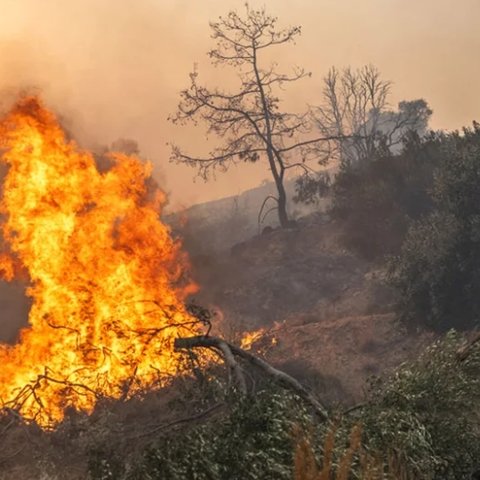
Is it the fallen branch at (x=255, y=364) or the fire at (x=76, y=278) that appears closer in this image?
the fallen branch at (x=255, y=364)

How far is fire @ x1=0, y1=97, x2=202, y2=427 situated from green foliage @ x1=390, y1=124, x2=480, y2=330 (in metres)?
9.05

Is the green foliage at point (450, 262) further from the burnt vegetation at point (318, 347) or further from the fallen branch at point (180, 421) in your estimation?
the fallen branch at point (180, 421)

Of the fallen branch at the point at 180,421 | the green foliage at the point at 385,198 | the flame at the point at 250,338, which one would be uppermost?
the green foliage at the point at 385,198

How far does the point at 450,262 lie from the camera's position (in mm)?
19938

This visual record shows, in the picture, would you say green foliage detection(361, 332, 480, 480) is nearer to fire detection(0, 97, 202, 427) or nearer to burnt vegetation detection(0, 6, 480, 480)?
burnt vegetation detection(0, 6, 480, 480)

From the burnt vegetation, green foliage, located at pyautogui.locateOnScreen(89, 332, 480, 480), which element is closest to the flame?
the burnt vegetation

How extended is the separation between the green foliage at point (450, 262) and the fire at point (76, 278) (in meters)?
9.05

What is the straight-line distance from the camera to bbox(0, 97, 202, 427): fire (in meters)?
13.3

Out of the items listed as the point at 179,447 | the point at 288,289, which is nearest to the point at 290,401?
the point at 179,447

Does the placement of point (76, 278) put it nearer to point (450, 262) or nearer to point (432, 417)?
point (432, 417)

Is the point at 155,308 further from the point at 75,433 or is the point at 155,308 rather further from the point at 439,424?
the point at 439,424

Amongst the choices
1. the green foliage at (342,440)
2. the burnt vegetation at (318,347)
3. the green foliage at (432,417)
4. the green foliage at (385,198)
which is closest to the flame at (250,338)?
the burnt vegetation at (318,347)

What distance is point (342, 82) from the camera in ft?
199

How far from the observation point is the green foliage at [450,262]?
64.1ft
